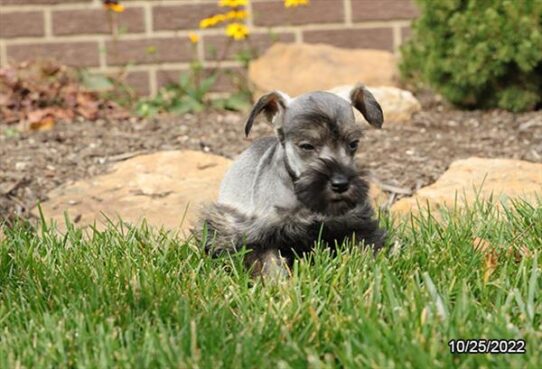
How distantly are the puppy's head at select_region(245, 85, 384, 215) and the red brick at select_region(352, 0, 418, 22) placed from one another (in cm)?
489

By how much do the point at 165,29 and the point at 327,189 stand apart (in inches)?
208

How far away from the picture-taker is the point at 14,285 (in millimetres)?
3768

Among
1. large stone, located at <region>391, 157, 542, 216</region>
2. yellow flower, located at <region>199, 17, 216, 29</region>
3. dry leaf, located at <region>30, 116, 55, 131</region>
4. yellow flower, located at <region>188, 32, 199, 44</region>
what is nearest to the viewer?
large stone, located at <region>391, 157, 542, 216</region>

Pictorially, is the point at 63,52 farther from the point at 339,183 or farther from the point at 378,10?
the point at 339,183

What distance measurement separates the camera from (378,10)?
28.6 ft

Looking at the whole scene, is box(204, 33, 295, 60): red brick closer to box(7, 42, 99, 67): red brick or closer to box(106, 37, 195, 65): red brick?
box(106, 37, 195, 65): red brick

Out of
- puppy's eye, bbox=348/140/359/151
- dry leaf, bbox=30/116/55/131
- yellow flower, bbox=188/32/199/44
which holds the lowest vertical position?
dry leaf, bbox=30/116/55/131

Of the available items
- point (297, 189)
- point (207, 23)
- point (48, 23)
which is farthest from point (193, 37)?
point (297, 189)

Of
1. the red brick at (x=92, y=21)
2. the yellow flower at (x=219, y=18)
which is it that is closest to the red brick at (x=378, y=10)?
the yellow flower at (x=219, y=18)

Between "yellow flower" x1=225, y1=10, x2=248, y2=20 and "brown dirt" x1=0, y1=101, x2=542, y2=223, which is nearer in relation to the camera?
"brown dirt" x1=0, y1=101, x2=542, y2=223

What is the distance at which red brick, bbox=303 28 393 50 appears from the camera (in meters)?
8.72
